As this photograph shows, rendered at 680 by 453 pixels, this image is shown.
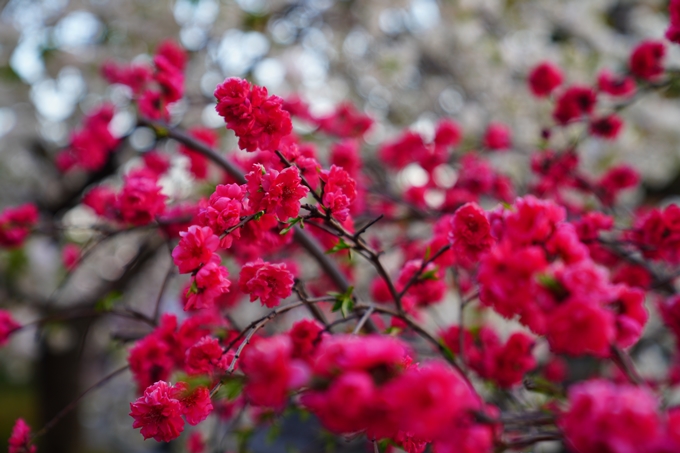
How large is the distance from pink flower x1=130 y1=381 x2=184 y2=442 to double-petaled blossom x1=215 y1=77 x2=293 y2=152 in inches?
18.7

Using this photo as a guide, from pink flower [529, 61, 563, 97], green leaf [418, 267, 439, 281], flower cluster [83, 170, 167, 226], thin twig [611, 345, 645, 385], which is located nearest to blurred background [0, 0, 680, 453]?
pink flower [529, 61, 563, 97]

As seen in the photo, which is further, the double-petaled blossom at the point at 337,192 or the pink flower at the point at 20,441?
the pink flower at the point at 20,441

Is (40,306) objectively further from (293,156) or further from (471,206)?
(471,206)

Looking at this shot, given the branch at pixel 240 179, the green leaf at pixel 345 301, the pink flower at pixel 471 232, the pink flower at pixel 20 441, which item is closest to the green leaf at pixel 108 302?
the pink flower at pixel 20 441

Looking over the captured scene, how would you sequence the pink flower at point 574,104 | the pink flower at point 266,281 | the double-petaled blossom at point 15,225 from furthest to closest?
the pink flower at point 574,104 → the double-petaled blossom at point 15,225 → the pink flower at point 266,281

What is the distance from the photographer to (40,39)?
340 centimetres

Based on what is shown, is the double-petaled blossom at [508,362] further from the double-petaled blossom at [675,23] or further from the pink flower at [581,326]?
the double-petaled blossom at [675,23]

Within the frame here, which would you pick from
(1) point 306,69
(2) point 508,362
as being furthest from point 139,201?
(1) point 306,69

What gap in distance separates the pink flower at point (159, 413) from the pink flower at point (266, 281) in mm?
214

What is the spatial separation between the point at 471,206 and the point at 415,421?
0.46 m

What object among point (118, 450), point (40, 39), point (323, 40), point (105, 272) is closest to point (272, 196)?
point (323, 40)

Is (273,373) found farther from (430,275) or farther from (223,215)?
(430,275)

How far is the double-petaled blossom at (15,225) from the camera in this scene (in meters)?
1.56

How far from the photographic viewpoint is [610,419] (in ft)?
1.51
